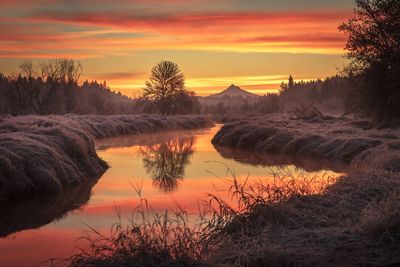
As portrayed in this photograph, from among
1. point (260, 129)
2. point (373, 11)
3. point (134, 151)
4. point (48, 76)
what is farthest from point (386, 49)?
point (48, 76)

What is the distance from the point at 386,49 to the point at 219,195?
1815cm

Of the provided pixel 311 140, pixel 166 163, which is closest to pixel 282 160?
pixel 311 140

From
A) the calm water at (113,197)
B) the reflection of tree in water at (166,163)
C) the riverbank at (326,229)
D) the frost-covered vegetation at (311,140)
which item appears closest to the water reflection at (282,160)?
the calm water at (113,197)

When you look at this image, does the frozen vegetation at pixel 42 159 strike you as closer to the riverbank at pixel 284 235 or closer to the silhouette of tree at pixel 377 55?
the riverbank at pixel 284 235

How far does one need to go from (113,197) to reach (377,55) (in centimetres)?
1985

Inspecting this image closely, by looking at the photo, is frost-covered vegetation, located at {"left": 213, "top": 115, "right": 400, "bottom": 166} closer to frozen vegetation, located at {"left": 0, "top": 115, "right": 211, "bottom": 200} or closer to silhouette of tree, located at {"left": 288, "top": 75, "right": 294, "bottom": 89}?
frozen vegetation, located at {"left": 0, "top": 115, "right": 211, "bottom": 200}

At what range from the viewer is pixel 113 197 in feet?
51.6

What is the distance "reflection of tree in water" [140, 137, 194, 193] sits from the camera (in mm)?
18703

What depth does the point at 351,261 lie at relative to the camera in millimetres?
7797

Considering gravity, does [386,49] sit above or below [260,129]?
above

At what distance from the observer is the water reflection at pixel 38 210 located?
12.4m

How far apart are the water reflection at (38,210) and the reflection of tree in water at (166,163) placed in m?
2.93

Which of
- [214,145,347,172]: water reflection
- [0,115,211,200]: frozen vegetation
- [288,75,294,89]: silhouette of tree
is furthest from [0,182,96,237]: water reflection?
[288,75,294,89]: silhouette of tree

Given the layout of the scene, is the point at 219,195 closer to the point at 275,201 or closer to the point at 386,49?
the point at 275,201
